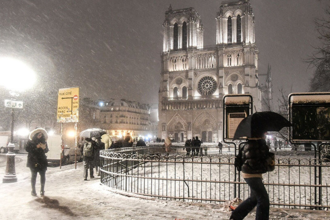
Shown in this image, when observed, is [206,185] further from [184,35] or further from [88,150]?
[184,35]

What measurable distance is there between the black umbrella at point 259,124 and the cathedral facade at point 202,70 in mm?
51366

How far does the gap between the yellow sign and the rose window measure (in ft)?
155

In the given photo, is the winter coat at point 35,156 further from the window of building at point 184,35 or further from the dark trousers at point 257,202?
the window of building at point 184,35

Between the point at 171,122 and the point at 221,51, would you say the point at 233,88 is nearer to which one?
the point at 221,51

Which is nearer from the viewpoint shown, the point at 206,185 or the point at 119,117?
the point at 206,185

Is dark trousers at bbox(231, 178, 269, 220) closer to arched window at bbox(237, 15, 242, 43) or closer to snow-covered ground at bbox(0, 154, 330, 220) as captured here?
snow-covered ground at bbox(0, 154, 330, 220)

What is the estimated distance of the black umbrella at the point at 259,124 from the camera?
4.54 metres

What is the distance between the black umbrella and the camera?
4.54m

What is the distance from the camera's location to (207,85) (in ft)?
196

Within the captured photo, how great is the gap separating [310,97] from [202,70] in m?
53.5

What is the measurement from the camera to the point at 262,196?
439cm

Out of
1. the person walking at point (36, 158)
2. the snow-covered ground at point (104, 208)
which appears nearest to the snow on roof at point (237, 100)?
the snow-covered ground at point (104, 208)

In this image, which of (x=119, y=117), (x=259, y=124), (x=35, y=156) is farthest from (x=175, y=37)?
(x=259, y=124)

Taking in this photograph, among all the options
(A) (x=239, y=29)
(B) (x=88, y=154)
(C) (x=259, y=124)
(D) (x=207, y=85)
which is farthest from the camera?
(D) (x=207, y=85)
